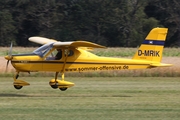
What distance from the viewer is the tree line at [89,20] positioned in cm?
5700

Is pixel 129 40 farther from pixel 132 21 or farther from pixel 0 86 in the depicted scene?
pixel 0 86

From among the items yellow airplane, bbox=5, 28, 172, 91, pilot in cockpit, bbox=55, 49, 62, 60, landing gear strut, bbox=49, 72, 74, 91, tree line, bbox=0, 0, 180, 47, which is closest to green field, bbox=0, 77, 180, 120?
landing gear strut, bbox=49, 72, 74, 91

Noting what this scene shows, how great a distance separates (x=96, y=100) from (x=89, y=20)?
44.2 metres

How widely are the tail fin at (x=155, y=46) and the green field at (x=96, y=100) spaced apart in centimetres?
123

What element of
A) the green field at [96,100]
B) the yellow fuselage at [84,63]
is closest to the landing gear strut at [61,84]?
the green field at [96,100]

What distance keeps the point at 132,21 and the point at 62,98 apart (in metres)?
44.8

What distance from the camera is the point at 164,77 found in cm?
→ 2580

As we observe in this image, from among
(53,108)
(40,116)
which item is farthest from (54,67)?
(40,116)

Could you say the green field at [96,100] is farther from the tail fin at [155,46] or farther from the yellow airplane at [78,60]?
the tail fin at [155,46]

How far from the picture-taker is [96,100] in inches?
641

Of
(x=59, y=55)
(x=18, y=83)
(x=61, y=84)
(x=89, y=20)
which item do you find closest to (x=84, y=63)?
(x=59, y=55)

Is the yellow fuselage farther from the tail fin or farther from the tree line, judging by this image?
the tree line

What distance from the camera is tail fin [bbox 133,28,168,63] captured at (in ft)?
61.2

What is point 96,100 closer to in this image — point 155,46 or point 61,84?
point 61,84
